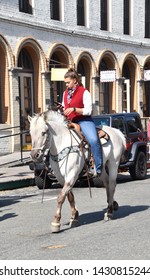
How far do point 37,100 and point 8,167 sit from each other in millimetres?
5215

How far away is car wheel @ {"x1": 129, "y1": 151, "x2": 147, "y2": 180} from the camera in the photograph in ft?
44.4

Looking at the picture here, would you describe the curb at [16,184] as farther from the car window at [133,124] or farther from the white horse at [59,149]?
the white horse at [59,149]

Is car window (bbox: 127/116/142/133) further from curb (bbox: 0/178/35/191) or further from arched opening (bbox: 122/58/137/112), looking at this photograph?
arched opening (bbox: 122/58/137/112)

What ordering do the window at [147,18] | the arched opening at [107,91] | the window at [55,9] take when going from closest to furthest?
1. the window at [55,9]
2. the arched opening at [107,91]
3. the window at [147,18]

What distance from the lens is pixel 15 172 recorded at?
14.8 metres

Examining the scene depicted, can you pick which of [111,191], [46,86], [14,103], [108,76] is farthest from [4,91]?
[111,191]

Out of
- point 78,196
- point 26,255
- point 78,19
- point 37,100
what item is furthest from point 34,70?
point 26,255

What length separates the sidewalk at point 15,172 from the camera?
12.7 m

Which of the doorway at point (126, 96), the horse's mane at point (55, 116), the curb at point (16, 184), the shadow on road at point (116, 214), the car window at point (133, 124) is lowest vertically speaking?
the curb at point (16, 184)

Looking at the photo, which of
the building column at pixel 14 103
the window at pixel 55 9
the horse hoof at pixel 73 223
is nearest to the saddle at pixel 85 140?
the horse hoof at pixel 73 223

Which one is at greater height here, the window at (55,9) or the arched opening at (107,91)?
the window at (55,9)

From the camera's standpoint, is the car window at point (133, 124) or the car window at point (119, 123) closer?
the car window at point (119, 123)

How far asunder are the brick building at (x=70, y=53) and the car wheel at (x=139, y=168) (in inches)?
266

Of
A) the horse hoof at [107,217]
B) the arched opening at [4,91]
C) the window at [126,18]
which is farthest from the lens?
the window at [126,18]
